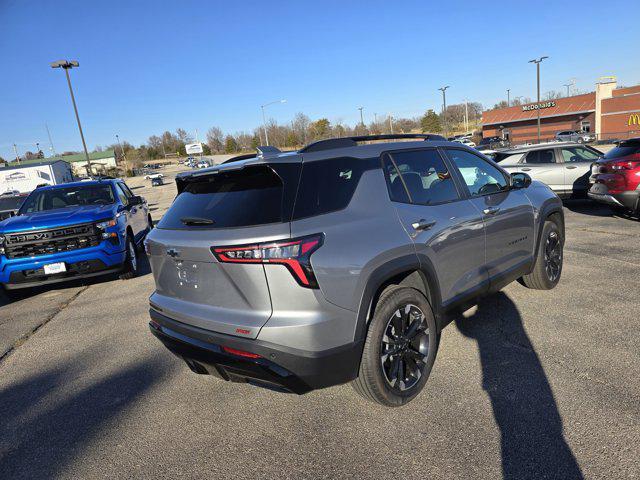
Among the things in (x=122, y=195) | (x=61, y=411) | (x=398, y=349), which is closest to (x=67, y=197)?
(x=122, y=195)

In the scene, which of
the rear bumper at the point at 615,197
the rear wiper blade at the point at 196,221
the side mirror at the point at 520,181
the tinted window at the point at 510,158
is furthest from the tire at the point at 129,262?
the tinted window at the point at 510,158

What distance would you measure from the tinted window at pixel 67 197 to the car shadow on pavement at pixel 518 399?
21.1 feet

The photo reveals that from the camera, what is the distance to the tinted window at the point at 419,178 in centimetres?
312

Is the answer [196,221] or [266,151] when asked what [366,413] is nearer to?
[196,221]

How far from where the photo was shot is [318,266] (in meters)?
2.42

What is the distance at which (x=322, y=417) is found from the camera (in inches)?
115

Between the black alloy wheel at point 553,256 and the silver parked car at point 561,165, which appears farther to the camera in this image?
the silver parked car at point 561,165

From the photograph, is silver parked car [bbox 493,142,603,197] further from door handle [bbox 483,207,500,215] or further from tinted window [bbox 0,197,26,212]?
tinted window [bbox 0,197,26,212]

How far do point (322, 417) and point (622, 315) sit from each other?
3.14 meters

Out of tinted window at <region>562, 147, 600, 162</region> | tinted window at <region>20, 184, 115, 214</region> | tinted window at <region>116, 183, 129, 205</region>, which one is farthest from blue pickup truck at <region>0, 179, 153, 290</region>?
tinted window at <region>562, 147, 600, 162</region>

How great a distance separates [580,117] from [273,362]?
61.0m

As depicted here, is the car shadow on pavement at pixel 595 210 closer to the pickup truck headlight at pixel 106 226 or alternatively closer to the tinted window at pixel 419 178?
the tinted window at pixel 419 178

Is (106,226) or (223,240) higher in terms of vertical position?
(223,240)

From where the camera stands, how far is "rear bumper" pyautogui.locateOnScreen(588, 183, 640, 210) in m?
7.86
